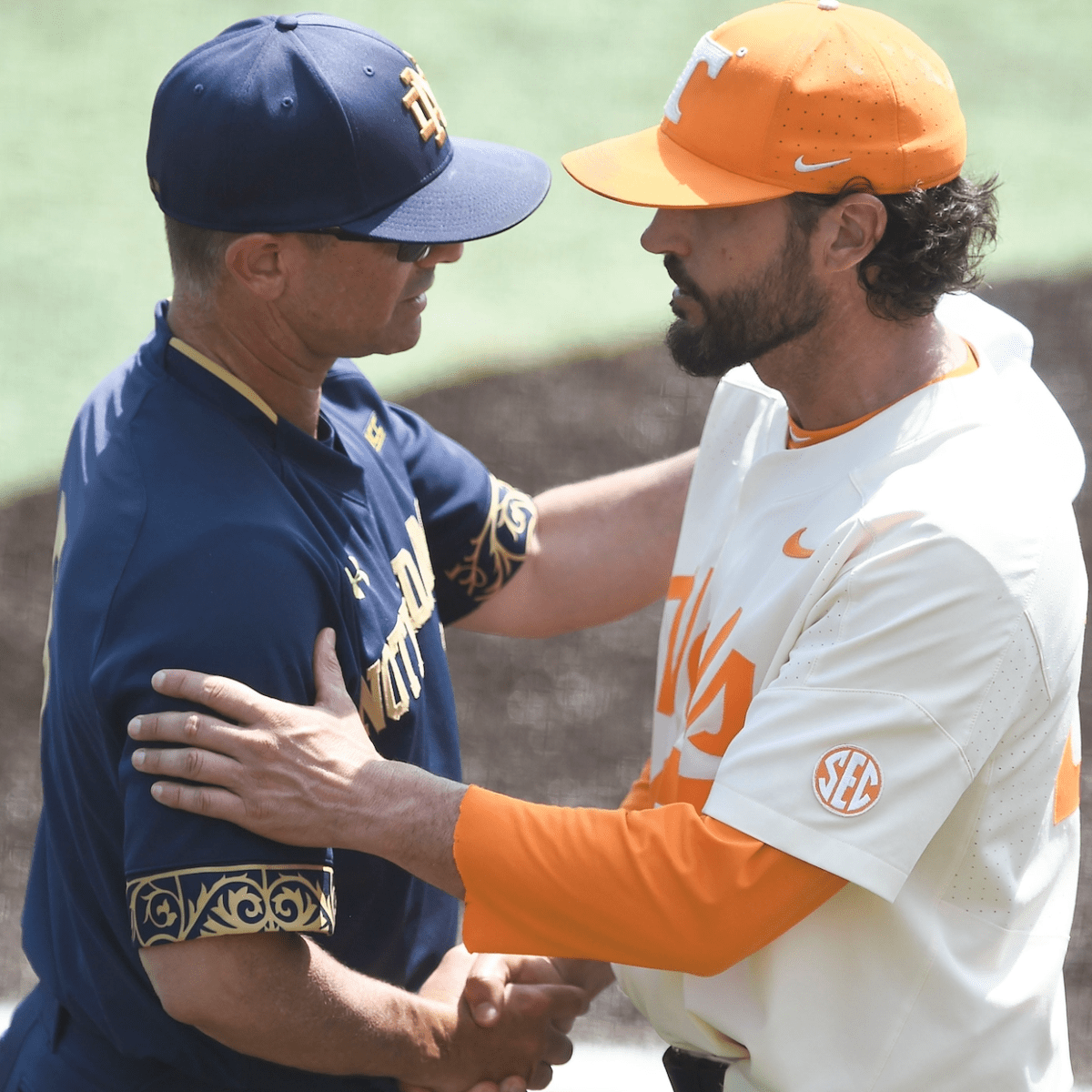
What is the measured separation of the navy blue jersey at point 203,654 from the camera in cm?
170

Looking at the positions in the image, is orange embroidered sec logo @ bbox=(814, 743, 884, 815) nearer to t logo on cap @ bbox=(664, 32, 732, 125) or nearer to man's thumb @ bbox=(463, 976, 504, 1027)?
man's thumb @ bbox=(463, 976, 504, 1027)

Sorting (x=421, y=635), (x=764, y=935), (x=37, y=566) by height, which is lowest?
(x=37, y=566)

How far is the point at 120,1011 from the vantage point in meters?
1.88

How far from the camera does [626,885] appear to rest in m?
1.74

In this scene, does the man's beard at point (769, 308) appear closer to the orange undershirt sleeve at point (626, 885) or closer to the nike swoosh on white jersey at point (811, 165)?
the nike swoosh on white jersey at point (811, 165)

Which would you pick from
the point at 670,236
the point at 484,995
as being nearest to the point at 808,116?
the point at 670,236

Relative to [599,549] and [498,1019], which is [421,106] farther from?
[498,1019]

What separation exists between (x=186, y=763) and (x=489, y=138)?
15.9 feet

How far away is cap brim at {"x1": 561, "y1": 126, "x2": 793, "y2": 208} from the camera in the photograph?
1.96 metres

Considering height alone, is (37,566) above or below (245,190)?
below

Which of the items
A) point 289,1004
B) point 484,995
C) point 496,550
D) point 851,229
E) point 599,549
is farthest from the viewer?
point 599,549

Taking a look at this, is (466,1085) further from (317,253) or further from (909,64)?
(909,64)

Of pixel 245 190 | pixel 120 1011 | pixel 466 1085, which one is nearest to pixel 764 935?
pixel 466 1085

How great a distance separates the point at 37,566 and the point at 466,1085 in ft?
9.95
